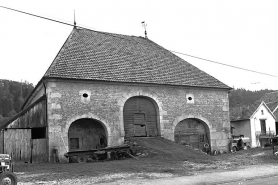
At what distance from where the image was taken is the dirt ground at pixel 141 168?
11859 mm

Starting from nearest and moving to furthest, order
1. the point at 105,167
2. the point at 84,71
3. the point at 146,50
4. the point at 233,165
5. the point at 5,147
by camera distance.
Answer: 1. the point at 105,167
2. the point at 233,165
3. the point at 5,147
4. the point at 84,71
5. the point at 146,50

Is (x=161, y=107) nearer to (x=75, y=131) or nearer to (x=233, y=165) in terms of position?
(x=75, y=131)

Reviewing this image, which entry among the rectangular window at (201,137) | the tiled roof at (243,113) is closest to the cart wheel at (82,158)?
the rectangular window at (201,137)

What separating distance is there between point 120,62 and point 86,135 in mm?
5583

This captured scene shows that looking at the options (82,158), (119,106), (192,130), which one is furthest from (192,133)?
(82,158)

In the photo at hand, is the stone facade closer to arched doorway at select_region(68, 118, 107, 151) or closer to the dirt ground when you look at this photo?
arched doorway at select_region(68, 118, 107, 151)

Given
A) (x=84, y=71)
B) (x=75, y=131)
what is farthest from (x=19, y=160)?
(x=84, y=71)

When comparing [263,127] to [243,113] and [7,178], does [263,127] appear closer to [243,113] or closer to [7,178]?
[243,113]

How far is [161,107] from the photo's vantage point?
22609mm

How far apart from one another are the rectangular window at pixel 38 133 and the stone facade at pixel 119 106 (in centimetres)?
119

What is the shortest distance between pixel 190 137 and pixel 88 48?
382 inches

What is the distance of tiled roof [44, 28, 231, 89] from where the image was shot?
67.7 ft

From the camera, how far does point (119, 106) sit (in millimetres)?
21047

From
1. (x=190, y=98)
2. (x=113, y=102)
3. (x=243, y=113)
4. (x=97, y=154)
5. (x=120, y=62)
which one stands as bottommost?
(x=97, y=154)
